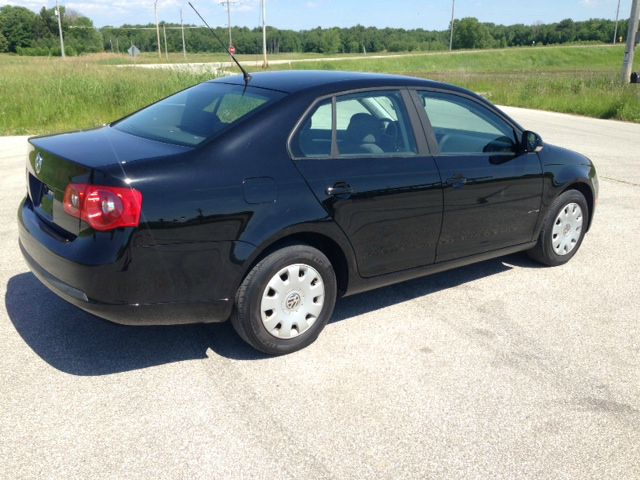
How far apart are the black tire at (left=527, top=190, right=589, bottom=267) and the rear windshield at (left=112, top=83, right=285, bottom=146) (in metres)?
2.74

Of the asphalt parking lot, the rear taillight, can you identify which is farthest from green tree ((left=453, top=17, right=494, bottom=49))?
the rear taillight

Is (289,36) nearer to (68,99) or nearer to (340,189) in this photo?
(68,99)

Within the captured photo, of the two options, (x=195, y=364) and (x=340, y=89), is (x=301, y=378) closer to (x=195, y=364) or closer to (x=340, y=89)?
(x=195, y=364)

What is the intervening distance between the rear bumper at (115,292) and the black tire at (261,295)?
0.10 meters

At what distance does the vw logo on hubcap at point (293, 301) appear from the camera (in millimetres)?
3740

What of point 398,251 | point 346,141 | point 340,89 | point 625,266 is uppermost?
point 340,89

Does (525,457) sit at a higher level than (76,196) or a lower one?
lower

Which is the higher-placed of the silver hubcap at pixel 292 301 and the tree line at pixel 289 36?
the tree line at pixel 289 36

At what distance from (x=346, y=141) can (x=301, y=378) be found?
1497 millimetres

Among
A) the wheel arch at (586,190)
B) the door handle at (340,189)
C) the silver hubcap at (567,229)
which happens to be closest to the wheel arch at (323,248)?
the door handle at (340,189)

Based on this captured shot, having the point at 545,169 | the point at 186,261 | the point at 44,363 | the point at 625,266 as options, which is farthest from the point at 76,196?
the point at 625,266

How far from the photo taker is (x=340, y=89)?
4.04 metres

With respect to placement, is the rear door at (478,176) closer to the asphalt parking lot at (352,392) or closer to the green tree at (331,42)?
the asphalt parking lot at (352,392)

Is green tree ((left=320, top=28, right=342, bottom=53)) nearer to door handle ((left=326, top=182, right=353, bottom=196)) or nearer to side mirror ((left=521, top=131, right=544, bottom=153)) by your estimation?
side mirror ((left=521, top=131, right=544, bottom=153))
